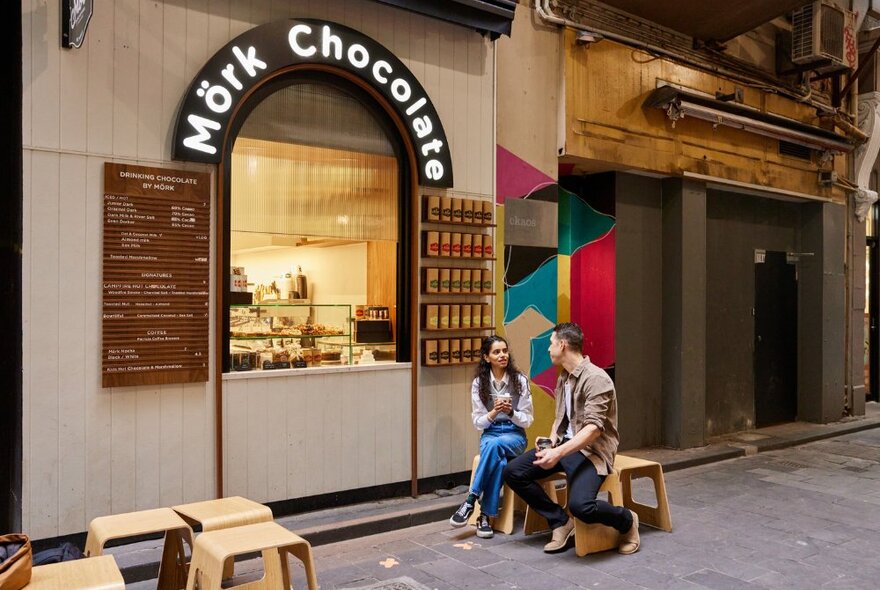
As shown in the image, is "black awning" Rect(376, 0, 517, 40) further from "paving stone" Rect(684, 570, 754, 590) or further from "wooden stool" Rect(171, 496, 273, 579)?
"paving stone" Rect(684, 570, 754, 590)

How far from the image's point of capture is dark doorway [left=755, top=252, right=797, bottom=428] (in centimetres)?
1125

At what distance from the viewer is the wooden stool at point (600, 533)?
5562 millimetres

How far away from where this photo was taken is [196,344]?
578 centimetres

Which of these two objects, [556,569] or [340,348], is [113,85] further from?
[556,569]

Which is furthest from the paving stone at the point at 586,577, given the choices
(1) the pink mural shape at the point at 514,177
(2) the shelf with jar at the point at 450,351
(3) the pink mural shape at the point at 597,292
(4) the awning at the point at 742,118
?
(4) the awning at the point at 742,118

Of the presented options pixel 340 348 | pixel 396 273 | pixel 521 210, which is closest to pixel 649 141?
pixel 521 210

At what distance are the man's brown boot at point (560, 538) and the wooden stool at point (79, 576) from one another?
3.19m

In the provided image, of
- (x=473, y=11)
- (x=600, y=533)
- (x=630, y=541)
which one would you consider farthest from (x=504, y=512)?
(x=473, y=11)

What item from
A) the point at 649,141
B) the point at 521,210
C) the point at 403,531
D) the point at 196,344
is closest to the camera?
the point at 196,344

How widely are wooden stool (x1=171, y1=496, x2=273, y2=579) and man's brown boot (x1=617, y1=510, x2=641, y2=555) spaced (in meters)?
2.69

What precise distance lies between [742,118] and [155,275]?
781 cm

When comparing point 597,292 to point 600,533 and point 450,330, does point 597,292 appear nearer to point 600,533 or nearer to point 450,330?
point 450,330

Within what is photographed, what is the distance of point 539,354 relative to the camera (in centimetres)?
820

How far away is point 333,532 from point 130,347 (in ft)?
6.90
